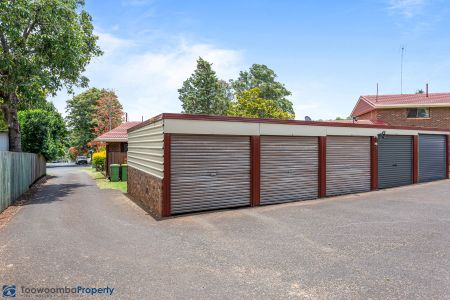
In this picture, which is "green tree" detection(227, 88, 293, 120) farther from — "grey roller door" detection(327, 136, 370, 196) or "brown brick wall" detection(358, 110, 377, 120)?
"grey roller door" detection(327, 136, 370, 196)

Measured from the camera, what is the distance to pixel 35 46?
15758 millimetres

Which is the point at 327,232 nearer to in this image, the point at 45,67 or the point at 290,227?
the point at 290,227

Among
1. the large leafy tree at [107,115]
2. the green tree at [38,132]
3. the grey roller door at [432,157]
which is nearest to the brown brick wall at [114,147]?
the green tree at [38,132]

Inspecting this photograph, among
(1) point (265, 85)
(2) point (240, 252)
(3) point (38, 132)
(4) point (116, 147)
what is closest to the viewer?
(2) point (240, 252)

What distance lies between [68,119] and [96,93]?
708 centimetres

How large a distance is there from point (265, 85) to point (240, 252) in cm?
4804

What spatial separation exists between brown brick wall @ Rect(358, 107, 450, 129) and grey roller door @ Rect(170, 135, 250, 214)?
24.2m

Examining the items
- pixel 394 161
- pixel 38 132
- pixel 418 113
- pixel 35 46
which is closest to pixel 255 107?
pixel 418 113

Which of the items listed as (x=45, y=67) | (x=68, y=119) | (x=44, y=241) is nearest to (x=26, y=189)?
(x=45, y=67)

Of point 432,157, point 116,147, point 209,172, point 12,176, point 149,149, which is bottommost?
point 12,176

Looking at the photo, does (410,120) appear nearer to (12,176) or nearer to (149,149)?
(149,149)

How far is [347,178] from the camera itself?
14.1 meters

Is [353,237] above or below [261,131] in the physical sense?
below

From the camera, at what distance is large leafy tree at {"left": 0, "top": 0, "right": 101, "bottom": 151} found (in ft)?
47.3
